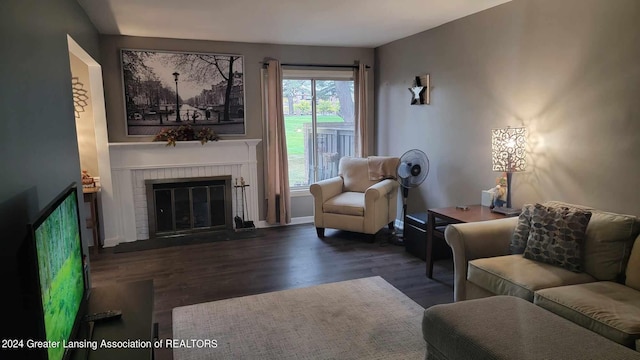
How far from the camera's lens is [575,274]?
98.0 inches

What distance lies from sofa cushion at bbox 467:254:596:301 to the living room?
0.70 metres

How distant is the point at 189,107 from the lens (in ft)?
16.8

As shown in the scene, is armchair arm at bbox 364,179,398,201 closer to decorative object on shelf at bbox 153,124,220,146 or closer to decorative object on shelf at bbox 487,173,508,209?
decorative object on shelf at bbox 487,173,508,209

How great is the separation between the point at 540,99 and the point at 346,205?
7.60 feet

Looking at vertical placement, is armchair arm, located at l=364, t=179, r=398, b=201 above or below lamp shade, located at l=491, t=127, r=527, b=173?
below

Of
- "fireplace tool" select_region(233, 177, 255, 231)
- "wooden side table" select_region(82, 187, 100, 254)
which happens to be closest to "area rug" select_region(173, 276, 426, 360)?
"wooden side table" select_region(82, 187, 100, 254)

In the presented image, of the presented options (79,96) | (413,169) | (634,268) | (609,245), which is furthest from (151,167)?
(634,268)

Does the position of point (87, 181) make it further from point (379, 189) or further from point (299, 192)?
point (379, 189)

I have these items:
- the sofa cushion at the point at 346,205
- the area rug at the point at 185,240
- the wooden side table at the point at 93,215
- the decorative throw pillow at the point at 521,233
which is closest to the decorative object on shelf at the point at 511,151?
the decorative throw pillow at the point at 521,233

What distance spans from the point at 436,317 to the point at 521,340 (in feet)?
1.37

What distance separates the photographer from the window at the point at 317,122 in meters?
5.67

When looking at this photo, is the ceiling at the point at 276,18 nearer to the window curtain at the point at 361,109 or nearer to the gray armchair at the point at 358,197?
the window curtain at the point at 361,109

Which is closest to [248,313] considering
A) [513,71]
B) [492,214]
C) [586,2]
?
[492,214]

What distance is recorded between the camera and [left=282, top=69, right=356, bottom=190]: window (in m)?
5.67
